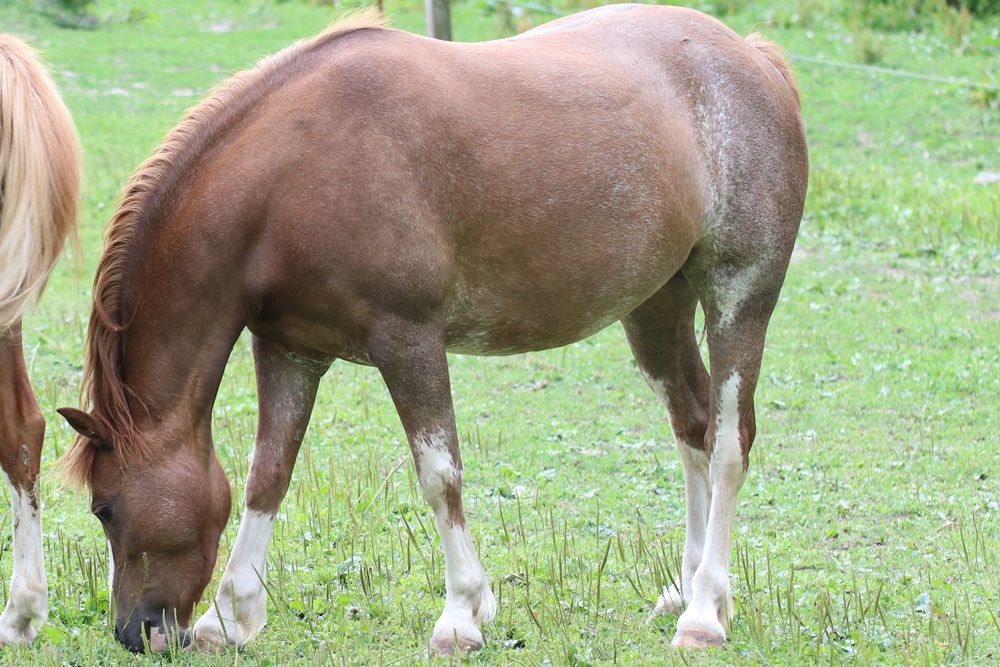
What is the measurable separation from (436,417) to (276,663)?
1.01m

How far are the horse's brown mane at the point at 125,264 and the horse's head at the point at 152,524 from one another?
4 cm

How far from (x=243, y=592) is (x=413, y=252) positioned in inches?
54.3

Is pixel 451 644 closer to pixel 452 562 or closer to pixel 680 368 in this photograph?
pixel 452 562

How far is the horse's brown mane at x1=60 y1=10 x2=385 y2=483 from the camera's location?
3.78 meters

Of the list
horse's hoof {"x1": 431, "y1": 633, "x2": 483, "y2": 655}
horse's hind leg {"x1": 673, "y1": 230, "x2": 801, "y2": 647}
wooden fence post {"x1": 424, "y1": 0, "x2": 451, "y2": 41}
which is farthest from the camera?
wooden fence post {"x1": 424, "y1": 0, "x2": 451, "y2": 41}

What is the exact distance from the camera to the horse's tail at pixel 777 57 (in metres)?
→ 4.95

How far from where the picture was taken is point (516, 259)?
4.11 metres

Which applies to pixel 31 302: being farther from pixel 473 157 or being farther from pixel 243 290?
pixel 473 157

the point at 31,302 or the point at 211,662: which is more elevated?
the point at 31,302

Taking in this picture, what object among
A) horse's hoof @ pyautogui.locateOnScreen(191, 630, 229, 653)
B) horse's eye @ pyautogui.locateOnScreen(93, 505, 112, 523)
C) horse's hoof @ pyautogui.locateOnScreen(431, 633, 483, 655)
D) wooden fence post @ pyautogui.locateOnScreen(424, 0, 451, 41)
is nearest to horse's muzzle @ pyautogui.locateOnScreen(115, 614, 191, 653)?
horse's hoof @ pyautogui.locateOnScreen(191, 630, 229, 653)

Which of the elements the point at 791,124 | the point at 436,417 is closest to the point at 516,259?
the point at 436,417

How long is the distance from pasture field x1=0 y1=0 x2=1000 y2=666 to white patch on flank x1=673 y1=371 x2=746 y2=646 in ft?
0.37

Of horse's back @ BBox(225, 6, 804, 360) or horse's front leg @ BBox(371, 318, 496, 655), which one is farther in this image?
horse's front leg @ BBox(371, 318, 496, 655)

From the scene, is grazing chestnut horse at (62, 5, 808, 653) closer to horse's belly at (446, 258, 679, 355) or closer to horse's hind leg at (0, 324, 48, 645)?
horse's belly at (446, 258, 679, 355)
